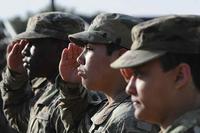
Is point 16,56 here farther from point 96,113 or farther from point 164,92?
point 164,92

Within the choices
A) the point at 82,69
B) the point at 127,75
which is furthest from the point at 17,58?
the point at 127,75

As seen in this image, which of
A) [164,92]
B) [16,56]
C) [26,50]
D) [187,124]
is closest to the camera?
[187,124]

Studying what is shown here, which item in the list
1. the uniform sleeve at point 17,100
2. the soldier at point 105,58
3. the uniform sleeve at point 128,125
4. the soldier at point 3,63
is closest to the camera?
the uniform sleeve at point 128,125

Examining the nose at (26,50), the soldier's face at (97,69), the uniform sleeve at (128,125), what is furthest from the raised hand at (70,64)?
the uniform sleeve at (128,125)

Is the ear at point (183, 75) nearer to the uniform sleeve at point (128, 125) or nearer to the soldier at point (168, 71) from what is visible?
the soldier at point (168, 71)

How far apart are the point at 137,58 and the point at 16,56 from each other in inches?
118

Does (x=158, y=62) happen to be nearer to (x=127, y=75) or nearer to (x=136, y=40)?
(x=136, y=40)

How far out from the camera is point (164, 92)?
2.79 meters

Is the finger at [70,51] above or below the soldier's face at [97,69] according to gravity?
below

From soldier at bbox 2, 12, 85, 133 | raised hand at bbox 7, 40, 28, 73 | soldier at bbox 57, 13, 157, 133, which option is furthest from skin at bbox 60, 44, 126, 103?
raised hand at bbox 7, 40, 28, 73

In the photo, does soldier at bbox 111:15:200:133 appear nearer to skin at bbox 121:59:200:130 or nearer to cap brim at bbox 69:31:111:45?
skin at bbox 121:59:200:130

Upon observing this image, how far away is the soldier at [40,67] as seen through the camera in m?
4.96

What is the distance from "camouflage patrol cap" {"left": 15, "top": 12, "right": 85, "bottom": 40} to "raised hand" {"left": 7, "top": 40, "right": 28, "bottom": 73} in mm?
296

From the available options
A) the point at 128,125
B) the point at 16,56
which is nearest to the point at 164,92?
the point at 128,125
